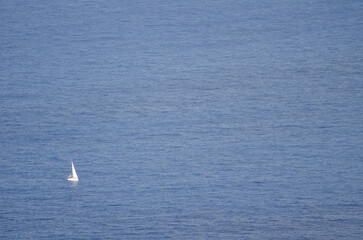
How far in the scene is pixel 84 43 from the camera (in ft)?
24.8

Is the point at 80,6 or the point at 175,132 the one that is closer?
the point at 175,132

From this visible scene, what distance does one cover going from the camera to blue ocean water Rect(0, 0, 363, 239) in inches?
206

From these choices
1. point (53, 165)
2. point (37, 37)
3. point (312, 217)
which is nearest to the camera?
point (312, 217)

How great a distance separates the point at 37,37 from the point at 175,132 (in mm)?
2634

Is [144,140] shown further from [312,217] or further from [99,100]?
[312,217]

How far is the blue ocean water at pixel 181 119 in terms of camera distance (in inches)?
206

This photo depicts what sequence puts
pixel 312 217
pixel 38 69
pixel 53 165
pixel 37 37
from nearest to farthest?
1. pixel 312 217
2. pixel 53 165
3. pixel 38 69
4. pixel 37 37

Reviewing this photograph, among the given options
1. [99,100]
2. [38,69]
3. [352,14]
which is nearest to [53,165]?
[99,100]

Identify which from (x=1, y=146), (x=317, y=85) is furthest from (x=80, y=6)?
(x=317, y=85)

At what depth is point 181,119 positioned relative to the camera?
6500 millimetres

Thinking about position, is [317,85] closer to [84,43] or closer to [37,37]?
[84,43]

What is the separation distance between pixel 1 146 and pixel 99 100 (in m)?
1.25

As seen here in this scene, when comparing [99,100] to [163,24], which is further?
[163,24]

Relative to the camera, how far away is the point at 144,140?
6223 millimetres
